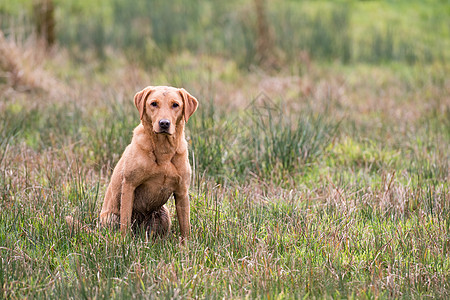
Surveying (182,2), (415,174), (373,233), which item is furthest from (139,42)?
(373,233)

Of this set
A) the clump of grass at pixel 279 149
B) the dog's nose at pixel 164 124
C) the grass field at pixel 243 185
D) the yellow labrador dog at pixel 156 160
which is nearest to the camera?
A: the grass field at pixel 243 185

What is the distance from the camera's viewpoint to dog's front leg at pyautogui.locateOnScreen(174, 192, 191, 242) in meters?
4.12

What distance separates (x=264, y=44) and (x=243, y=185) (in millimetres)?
6863

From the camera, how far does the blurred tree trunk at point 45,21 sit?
1161 cm

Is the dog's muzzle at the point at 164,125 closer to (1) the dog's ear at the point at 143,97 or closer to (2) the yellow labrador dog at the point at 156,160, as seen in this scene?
(2) the yellow labrador dog at the point at 156,160

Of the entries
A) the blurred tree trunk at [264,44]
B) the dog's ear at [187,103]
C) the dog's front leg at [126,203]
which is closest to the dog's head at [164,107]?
the dog's ear at [187,103]

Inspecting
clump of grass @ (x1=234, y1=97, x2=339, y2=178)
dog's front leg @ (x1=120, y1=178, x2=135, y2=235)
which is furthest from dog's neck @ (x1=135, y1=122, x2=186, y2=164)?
clump of grass @ (x1=234, y1=97, x2=339, y2=178)

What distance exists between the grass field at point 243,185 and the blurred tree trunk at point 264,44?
0.69 ft

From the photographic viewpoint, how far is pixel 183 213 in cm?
413

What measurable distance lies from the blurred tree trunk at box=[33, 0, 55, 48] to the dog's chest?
8455mm

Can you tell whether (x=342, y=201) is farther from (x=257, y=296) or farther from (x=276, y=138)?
(x=257, y=296)

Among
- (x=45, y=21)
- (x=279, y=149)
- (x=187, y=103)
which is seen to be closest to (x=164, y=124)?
(x=187, y=103)

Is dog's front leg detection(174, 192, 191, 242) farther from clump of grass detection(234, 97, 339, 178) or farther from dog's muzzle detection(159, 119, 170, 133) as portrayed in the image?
clump of grass detection(234, 97, 339, 178)

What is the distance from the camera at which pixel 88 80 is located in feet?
32.6
